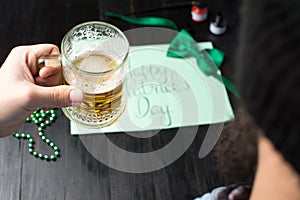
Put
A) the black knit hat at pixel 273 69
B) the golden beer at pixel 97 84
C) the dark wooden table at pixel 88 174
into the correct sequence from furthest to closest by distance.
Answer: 1. the dark wooden table at pixel 88 174
2. the golden beer at pixel 97 84
3. the black knit hat at pixel 273 69

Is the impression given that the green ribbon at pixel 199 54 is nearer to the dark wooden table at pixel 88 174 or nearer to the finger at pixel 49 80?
the dark wooden table at pixel 88 174

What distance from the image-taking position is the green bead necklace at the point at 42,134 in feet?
2.59

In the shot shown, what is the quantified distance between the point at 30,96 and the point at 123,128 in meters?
0.23

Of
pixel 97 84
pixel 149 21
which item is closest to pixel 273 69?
pixel 97 84

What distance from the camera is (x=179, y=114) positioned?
0.86 m

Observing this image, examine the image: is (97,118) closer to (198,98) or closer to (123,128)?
(123,128)

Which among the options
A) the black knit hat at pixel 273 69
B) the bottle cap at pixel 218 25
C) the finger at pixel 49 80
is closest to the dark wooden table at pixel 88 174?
the finger at pixel 49 80

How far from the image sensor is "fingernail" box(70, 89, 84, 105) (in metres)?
0.64

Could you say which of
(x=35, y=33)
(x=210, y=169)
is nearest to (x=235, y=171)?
(x=210, y=169)

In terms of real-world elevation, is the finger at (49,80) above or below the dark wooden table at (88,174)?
above

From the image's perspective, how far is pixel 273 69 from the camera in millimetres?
333

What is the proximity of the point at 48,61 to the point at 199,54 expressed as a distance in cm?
37

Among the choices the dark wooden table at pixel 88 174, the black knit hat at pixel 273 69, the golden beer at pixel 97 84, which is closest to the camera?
the black knit hat at pixel 273 69

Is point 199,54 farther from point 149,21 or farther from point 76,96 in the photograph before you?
point 76,96
